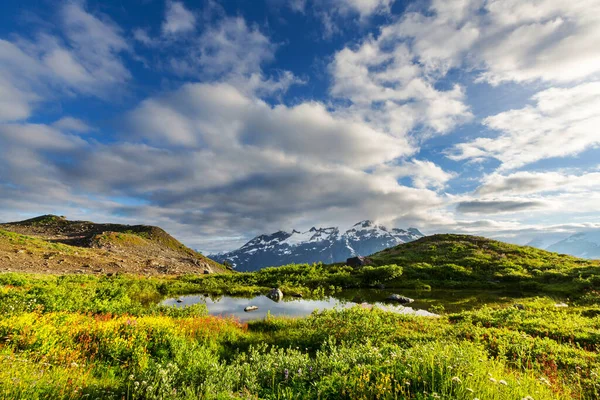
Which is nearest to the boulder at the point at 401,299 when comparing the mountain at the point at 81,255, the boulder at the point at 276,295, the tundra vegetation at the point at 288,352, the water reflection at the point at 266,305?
the water reflection at the point at 266,305

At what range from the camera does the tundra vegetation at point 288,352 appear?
6.45 metres

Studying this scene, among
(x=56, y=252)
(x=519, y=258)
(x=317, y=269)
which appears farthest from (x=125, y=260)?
(x=519, y=258)

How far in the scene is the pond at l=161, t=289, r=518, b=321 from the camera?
2483 centimetres

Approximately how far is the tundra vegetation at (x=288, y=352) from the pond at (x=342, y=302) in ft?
10.4

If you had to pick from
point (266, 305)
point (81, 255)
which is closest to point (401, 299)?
point (266, 305)

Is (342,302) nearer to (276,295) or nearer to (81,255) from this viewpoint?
(276,295)

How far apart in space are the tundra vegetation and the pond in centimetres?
317

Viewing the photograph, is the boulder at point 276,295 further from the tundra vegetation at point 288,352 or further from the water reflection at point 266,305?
the tundra vegetation at point 288,352

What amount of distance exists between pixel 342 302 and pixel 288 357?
816 inches

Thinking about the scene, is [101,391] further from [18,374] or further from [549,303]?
[549,303]

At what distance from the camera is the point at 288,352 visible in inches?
389

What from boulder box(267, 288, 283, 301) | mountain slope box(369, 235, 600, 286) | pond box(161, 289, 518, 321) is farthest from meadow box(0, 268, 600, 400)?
mountain slope box(369, 235, 600, 286)

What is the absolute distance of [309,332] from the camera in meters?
16.2

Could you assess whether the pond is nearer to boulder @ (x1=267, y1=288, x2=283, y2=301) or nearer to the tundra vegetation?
boulder @ (x1=267, y1=288, x2=283, y2=301)
